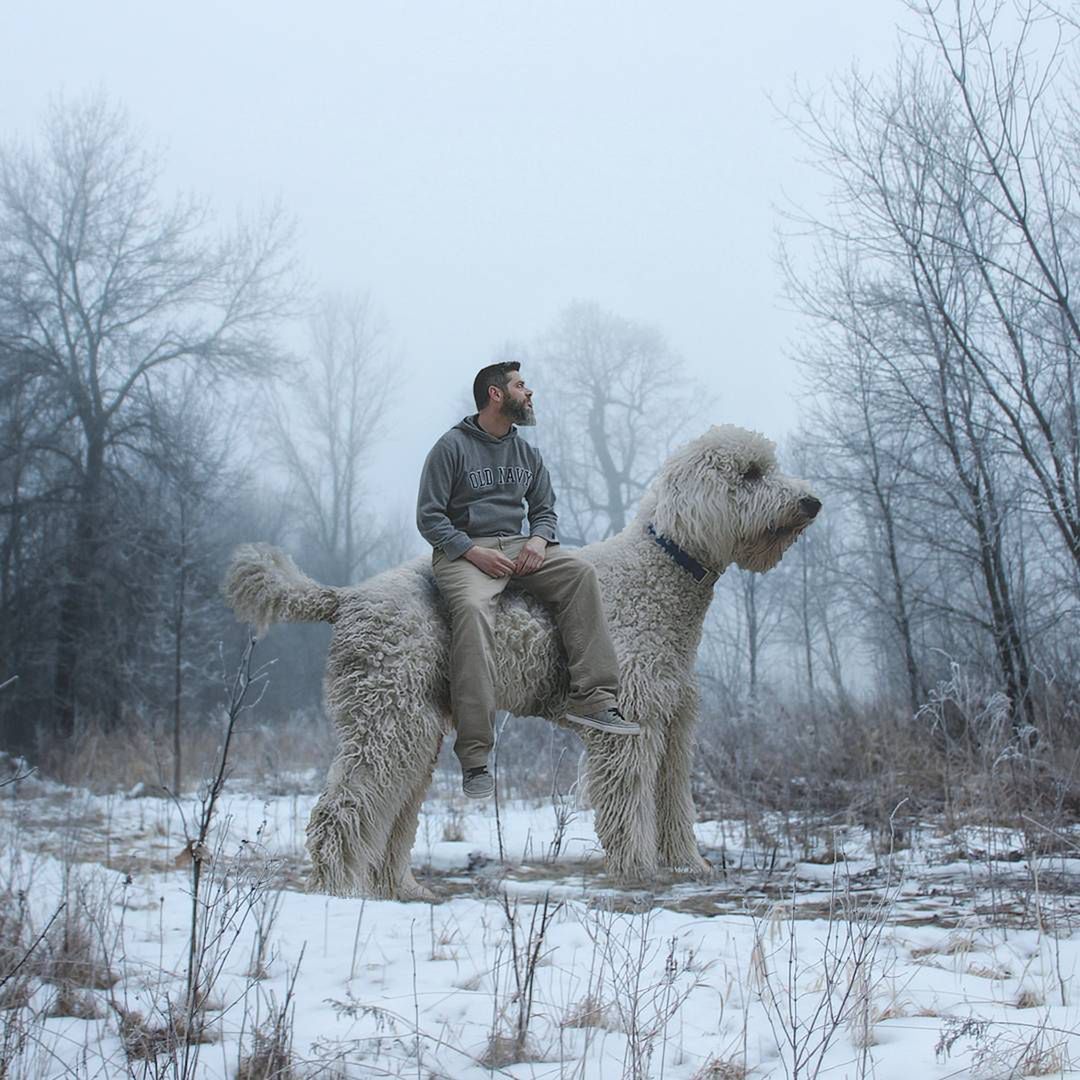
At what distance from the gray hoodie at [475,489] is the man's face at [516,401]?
0.11m

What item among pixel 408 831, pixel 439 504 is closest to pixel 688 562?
pixel 439 504

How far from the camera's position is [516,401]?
15.1 feet

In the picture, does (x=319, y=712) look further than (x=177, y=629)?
Yes

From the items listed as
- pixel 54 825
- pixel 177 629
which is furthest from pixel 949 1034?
pixel 177 629

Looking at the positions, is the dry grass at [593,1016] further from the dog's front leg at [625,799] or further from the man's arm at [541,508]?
the man's arm at [541,508]

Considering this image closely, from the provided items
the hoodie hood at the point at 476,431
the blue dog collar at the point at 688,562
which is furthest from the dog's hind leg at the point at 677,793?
the hoodie hood at the point at 476,431

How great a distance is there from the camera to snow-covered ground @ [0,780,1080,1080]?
2.24 meters

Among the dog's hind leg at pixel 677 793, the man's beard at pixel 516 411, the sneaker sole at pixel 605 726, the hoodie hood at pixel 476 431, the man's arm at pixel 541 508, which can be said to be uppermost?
the man's beard at pixel 516 411

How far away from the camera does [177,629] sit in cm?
1093

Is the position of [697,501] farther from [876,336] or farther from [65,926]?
[876,336]

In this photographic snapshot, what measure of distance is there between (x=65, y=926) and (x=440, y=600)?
2085 millimetres

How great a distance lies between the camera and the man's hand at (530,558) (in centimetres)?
450

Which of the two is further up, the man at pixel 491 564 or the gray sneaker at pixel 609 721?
the man at pixel 491 564

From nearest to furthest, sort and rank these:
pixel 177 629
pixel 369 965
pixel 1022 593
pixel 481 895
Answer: pixel 369 965 → pixel 481 895 → pixel 1022 593 → pixel 177 629
